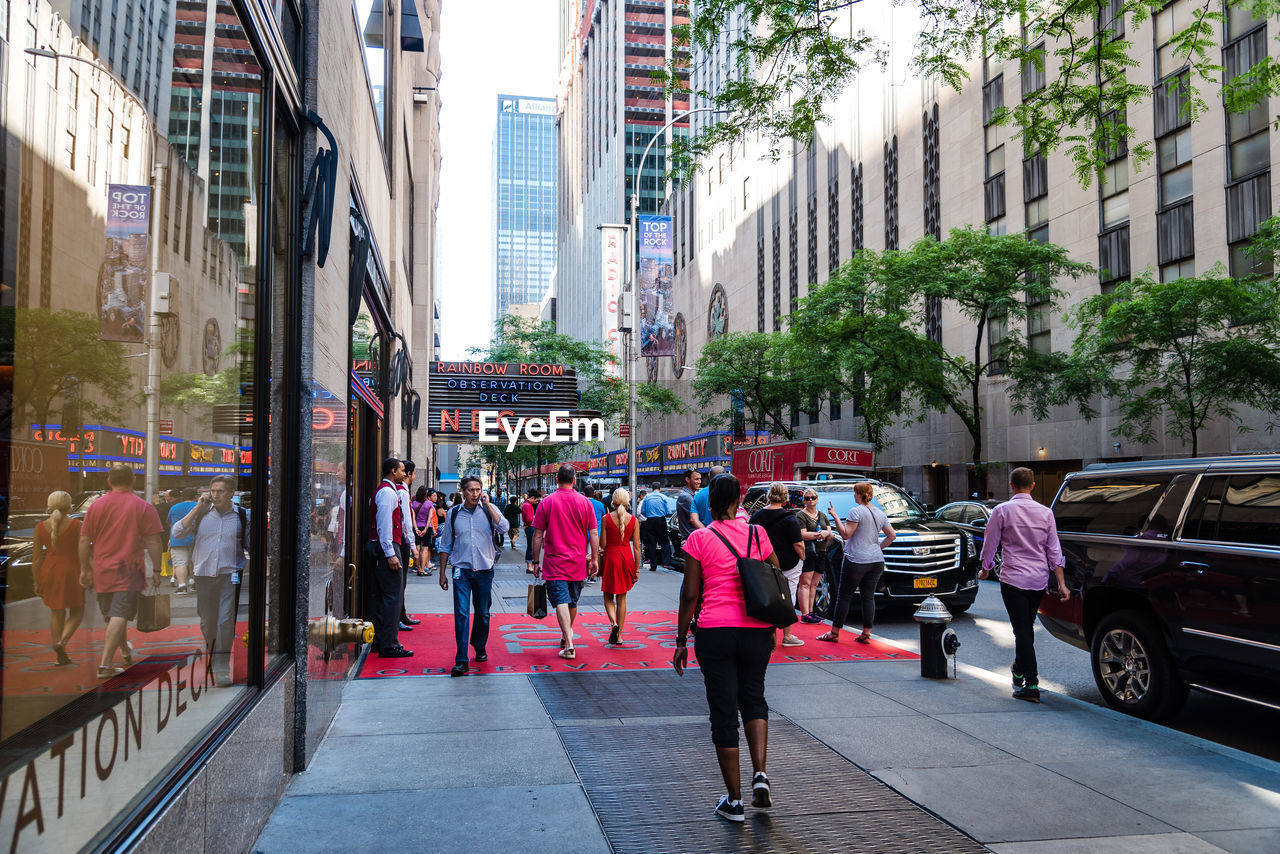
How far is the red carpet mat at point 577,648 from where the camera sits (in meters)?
9.45

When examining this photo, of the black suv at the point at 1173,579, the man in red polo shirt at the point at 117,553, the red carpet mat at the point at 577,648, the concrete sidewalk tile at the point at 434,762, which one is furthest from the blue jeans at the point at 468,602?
the man in red polo shirt at the point at 117,553

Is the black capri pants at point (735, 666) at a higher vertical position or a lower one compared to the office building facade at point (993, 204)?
lower

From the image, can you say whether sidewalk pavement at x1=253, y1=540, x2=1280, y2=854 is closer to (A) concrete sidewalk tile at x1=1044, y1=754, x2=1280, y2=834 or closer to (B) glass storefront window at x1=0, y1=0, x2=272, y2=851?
(A) concrete sidewalk tile at x1=1044, y1=754, x2=1280, y2=834

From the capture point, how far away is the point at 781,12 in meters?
7.97

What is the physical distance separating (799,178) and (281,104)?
1983 inches

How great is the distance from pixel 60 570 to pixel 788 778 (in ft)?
14.4

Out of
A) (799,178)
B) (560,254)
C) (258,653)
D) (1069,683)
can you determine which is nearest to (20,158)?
(258,653)

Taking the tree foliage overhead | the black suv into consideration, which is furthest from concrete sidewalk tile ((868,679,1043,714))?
the tree foliage overhead

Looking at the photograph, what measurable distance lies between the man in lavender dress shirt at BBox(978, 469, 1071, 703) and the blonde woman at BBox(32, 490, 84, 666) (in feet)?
22.5

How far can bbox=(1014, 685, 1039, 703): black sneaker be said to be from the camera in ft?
25.5

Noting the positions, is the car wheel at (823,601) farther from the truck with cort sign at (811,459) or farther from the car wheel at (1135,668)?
the truck with cort sign at (811,459)

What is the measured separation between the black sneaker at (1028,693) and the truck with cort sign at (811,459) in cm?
1959

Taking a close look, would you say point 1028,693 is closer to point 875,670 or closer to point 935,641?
point 935,641

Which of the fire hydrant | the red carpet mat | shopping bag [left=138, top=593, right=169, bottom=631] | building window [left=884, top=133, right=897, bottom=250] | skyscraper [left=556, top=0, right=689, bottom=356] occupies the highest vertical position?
skyscraper [left=556, top=0, right=689, bottom=356]
